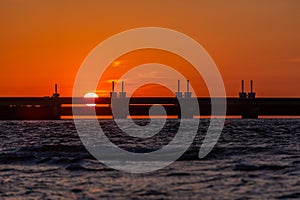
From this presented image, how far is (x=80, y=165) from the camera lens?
27.8 m

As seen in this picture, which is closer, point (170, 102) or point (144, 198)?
point (144, 198)

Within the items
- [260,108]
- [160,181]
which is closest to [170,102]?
[260,108]

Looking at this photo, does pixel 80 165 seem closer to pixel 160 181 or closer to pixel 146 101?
pixel 160 181

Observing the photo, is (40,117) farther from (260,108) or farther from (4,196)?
(4,196)

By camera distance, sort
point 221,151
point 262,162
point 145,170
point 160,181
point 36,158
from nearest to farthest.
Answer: point 160,181 → point 145,170 → point 262,162 → point 36,158 → point 221,151

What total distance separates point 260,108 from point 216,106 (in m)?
12.5

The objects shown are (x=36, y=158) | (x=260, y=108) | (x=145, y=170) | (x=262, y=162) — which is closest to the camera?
(x=145, y=170)

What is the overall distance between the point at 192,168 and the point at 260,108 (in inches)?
4832

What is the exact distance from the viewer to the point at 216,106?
458 ft

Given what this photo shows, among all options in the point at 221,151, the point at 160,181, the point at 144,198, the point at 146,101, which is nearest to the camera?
the point at 144,198

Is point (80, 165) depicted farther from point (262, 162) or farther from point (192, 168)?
point (262, 162)

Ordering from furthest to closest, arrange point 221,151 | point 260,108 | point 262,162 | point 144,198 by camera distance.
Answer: point 260,108
point 221,151
point 262,162
point 144,198

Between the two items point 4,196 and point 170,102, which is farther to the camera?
point 170,102

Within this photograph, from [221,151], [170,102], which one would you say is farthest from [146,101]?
[221,151]
